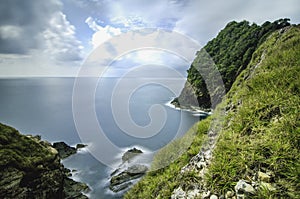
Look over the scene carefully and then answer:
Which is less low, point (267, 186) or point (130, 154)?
point (130, 154)

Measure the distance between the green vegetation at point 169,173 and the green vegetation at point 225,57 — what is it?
56840 millimetres

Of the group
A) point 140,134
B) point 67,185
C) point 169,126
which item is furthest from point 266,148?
point 169,126

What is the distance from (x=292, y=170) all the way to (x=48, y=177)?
53.4ft

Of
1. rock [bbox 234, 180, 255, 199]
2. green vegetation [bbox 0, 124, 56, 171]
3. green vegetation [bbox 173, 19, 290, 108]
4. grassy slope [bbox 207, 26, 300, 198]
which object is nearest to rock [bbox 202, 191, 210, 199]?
grassy slope [bbox 207, 26, 300, 198]

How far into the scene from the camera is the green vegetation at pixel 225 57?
205 feet

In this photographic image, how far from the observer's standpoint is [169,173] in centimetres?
570

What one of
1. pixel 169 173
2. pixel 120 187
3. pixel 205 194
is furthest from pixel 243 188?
pixel 120 187

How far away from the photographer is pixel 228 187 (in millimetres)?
3010

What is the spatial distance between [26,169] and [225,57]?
74085mm

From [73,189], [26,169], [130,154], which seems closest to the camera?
[26,169]

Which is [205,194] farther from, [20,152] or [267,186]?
[20,152]

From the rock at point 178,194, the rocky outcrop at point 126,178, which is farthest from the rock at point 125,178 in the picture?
the rock at point 178,194

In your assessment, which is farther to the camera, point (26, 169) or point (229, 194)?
point (26, 169)

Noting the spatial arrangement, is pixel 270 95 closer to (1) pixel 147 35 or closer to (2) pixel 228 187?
(2) pixel 228 187
